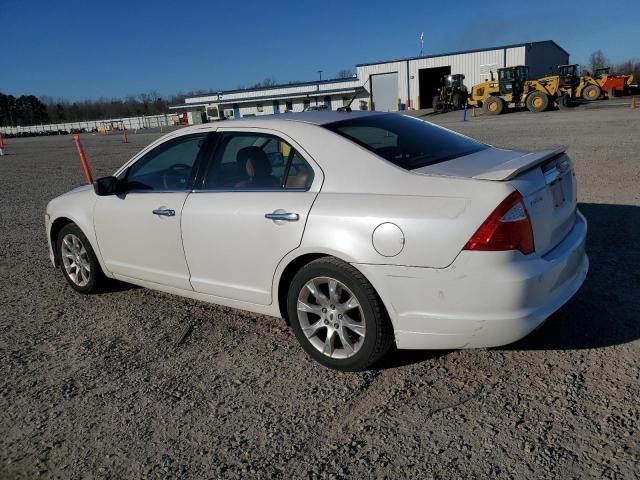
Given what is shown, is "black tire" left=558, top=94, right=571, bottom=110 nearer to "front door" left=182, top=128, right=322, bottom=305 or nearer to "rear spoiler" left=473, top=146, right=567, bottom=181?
"rear spoiler" left=473, top=146, right=567, bottom=181

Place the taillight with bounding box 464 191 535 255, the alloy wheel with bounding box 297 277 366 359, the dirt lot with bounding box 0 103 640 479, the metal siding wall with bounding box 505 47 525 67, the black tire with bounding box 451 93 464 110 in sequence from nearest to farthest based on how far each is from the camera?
the dirt lot with bounding box 0 103 640 479 → the taillight with bounding box 464 191 535 255 → the alloy wheel with bounding box 297 277 366 359 → the black tire with bounding box 451 93 464 110 → the metal siding wall with bounding box 505 47 525 67

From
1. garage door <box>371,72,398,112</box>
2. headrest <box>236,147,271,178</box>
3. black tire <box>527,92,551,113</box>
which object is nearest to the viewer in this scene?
headrest <box>236,147,271,178</box>

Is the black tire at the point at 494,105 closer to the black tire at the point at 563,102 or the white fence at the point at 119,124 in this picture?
the black tire at the point at 563,102

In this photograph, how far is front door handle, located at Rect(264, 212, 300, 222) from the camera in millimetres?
3135

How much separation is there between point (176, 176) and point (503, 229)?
2568 millimetres

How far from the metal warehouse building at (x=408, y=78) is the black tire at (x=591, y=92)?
8628 mm

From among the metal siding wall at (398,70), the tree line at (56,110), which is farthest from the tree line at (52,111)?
the metal siding wall at (398,70)

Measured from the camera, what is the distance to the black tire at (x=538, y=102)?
30734 millimetres

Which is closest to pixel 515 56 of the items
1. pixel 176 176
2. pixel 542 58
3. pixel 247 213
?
pixel 542 58

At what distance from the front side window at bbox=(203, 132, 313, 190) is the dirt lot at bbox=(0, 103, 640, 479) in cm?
113

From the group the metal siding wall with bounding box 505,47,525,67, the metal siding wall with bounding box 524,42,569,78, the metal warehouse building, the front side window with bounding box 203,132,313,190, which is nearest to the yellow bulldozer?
the metal warehouse building

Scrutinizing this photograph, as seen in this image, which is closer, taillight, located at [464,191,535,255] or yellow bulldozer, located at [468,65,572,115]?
taillight, located at [464,191,535,255]

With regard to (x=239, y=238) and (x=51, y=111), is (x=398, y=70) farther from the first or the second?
(x=51, y=111)

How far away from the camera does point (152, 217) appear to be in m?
3.96
